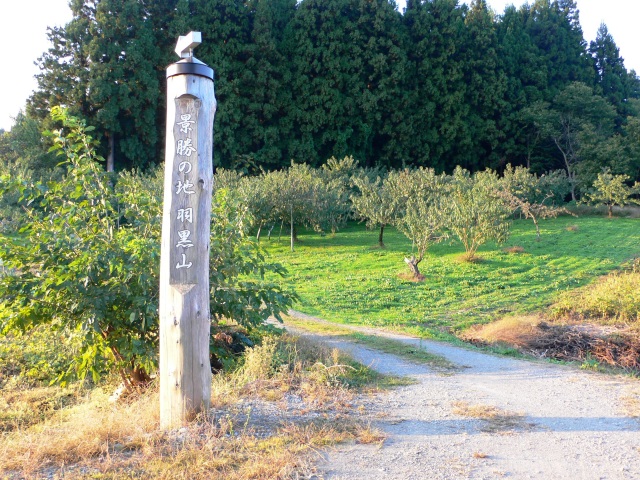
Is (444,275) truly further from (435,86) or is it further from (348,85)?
(435,86)

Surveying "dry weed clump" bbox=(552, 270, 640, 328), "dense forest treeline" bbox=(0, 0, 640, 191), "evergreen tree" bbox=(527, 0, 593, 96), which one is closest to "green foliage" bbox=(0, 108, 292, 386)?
"dry weed clump" bbox=(552, 270, 640, 328)

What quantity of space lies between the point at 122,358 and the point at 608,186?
3573 cm

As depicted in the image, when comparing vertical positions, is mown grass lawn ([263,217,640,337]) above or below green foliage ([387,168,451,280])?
below

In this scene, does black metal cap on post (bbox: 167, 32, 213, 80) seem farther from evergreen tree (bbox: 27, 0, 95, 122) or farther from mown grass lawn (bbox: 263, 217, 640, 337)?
evergreen tree (bbox: 27, 0, 95, 122)

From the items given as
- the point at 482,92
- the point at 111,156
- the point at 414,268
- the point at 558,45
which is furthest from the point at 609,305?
the point at 558,45

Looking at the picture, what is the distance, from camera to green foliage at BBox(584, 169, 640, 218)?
36438 millimetres

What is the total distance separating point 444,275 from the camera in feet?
67.4

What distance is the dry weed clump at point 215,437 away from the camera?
4391mm

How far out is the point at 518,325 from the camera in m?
12.1

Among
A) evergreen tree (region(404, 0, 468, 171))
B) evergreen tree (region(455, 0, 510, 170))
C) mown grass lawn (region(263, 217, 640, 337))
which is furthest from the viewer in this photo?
evergreen tree (region(455, 0, 510, 170))

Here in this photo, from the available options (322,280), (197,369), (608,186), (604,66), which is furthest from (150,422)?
(604,66)

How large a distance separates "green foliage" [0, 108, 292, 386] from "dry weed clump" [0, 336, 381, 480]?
36.8 inches

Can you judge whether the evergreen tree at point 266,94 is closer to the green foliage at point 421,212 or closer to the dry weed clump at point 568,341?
the green foliage at point 421,212

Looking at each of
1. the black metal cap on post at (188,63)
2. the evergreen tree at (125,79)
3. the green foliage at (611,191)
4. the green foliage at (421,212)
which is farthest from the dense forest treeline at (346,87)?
the black metal cap on post at (188,63)
